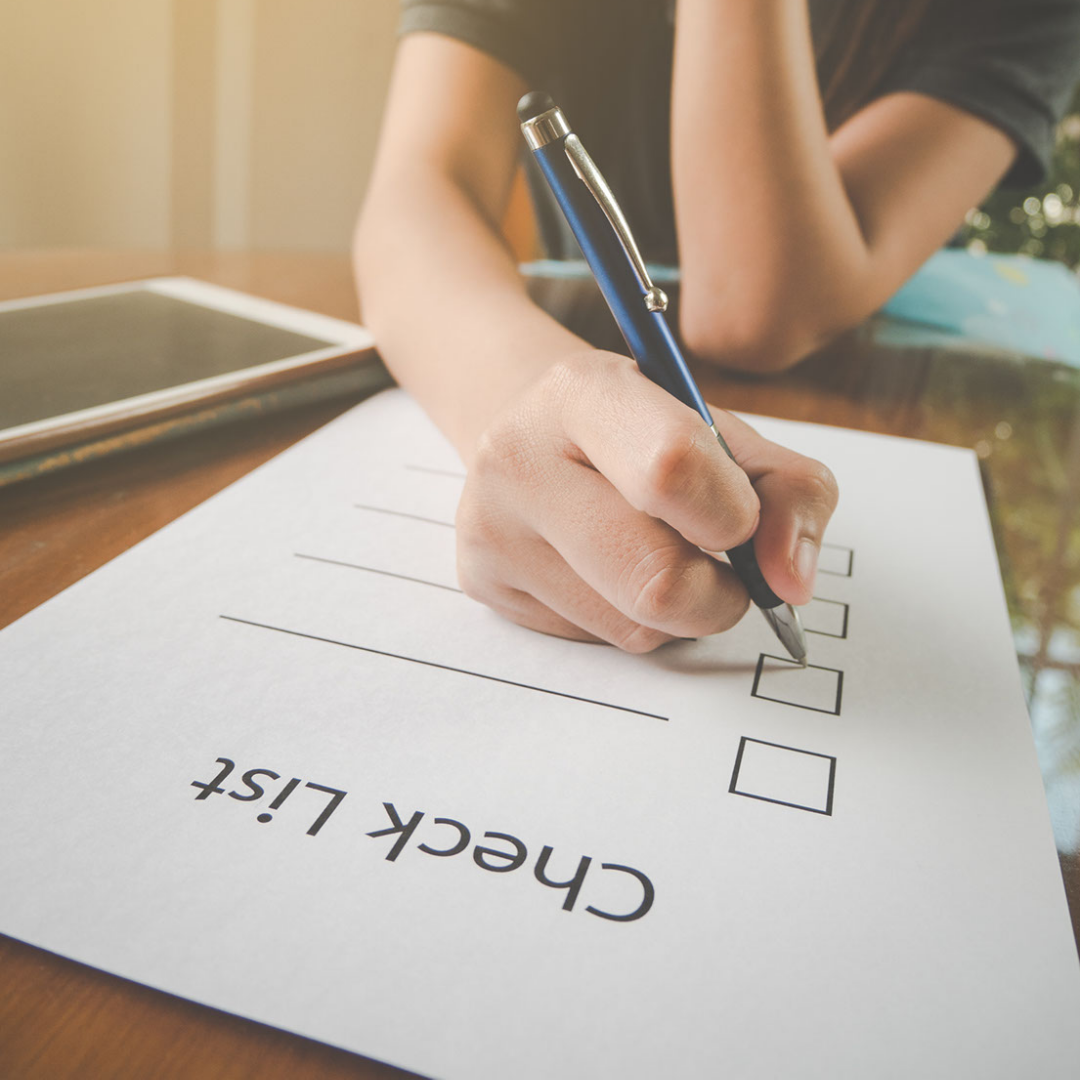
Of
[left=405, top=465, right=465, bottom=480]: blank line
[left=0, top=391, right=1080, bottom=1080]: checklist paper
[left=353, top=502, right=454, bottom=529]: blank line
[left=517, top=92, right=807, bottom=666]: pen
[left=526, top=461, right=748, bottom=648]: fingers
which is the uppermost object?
[left=517, top=92, right=807, bottom=666]: pen

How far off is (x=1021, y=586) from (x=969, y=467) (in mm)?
132

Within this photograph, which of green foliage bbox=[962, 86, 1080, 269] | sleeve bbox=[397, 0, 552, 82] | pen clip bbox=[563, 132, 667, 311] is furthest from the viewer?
green foliage bbox=[962, 86, 1080, 269]

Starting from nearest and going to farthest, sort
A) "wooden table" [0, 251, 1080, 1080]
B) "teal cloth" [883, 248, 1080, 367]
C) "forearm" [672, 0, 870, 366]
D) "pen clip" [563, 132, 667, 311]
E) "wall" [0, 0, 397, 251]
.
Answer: "wooden table" [0, 251, 1080, 1080], "pen clip" [563, 132, 667, 311], "forearm" [672, 0, 870, 366], "teal cloth" [883, 248, 1080, 367], "wall" [0, 0, 397, 251]

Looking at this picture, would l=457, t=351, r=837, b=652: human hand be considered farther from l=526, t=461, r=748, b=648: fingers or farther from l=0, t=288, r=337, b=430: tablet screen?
l=0, t=288, r=337, b=430: tablet screen

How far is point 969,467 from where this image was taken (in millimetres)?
499

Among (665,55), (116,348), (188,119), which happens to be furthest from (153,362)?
(188,119)

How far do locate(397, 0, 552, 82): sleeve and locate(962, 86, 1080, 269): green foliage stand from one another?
1.86m

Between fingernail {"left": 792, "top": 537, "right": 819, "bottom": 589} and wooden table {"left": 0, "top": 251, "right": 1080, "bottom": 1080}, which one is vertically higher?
fingernail {"left": 792, "top": 537, "right": 819, "bottom": 589}

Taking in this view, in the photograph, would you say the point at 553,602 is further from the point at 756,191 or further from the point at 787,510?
the point at 756,191

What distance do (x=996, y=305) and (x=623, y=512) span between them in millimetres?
700

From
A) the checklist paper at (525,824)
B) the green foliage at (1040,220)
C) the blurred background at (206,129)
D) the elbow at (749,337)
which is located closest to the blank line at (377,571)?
the checklist paper at (525,824)

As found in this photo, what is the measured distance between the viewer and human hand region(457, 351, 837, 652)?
26 cm

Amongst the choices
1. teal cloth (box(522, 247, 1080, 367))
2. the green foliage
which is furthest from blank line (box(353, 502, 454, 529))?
the green foliage

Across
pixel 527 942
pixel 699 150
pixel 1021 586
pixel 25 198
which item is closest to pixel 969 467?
pixel 1021 586
